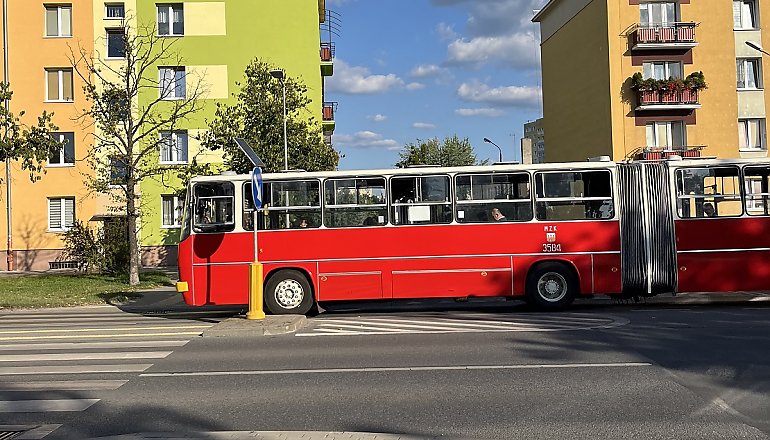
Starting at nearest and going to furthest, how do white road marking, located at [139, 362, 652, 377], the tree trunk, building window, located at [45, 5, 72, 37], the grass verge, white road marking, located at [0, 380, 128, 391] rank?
1. white road marking, located at [0, 380, 128, 391]
2. white road marking, located at [139, 362, 652, 377]
3. the grass verge
4. the tree trunk
5. building window, located at [45, 5, 72, 37]

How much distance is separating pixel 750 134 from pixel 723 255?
24.2 metres

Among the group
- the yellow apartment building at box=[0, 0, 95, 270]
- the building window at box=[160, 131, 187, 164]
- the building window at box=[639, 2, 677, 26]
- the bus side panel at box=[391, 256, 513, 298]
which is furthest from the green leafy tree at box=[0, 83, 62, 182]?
the building window at box=[639, 2, 677, 26]

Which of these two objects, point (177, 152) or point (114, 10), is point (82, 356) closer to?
point (177, 152)

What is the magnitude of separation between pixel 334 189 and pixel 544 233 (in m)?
4.49

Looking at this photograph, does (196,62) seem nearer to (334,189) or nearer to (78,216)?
(78,216)

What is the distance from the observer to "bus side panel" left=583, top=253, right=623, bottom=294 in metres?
15.7

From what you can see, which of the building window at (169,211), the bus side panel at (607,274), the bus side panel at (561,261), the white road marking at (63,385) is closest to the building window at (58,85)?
the building window at (169,211)

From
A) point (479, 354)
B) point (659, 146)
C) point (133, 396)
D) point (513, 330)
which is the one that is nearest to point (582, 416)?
point (479, 354)

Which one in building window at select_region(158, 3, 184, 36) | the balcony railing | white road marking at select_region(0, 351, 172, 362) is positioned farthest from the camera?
building window at select_region(158, 3, 184, 36)

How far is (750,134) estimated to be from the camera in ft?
121

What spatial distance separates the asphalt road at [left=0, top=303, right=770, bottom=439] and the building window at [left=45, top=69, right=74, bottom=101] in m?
28.5

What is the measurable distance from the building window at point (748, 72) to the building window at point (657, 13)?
12.9 ft

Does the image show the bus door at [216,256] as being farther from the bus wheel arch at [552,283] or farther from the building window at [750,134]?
the building window at [750,134]

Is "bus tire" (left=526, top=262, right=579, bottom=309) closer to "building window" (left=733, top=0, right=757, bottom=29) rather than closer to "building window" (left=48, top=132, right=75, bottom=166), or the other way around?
"building window" (left=733, top=0, right=757, bottom=29)
